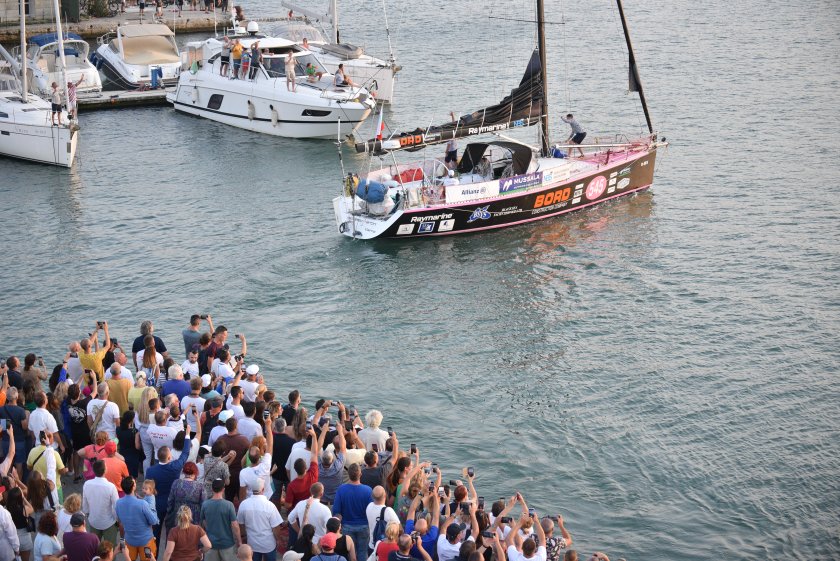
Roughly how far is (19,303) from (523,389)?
41.0ft

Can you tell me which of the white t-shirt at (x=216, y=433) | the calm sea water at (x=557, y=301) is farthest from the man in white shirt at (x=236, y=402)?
the calm sea water at (x=557, y=301)

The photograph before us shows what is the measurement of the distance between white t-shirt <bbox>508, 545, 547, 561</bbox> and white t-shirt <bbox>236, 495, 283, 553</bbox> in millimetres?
2626

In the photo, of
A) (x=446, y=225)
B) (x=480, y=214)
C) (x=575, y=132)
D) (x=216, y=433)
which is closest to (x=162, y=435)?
(x=216, y=433)

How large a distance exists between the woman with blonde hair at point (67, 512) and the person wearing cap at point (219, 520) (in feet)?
4.51

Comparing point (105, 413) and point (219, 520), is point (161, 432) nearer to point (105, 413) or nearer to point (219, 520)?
point (105, 413)

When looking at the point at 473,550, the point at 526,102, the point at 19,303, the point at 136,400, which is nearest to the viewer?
the point at 473,550

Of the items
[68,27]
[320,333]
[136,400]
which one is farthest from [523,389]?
[68,27]

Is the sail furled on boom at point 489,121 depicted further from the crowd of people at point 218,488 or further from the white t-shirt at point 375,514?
the white t-shirt at point 375,514

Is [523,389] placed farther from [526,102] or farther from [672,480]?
[526,102]

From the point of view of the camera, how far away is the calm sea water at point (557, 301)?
740 inches

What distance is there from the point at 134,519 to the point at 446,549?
11.6 ft

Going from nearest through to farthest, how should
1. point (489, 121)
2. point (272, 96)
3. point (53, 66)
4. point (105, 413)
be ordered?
point (105, 413)
point (489, 121)
point (272, 96)
point (53, 66)

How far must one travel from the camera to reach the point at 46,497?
1289 centimetres

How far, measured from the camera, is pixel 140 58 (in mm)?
49844
